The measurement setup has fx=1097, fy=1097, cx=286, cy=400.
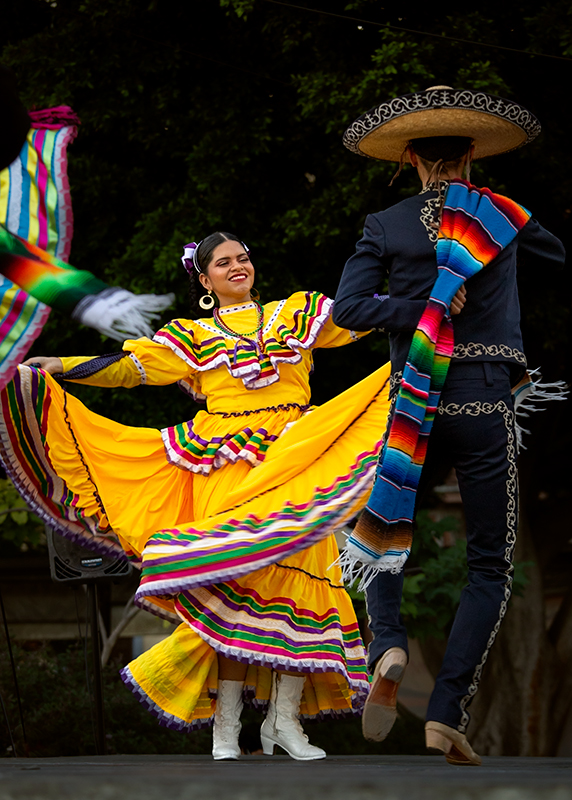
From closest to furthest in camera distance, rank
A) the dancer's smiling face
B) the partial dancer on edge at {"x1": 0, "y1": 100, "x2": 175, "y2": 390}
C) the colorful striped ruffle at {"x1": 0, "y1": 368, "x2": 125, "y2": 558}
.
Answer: the partial dancer on edge at {"x1": 0, "y1": 100, "x2": 175, "y2": 390} < the colorful striped ruffle at {"x1": 0, "y1": 368, "x2": 125, "y2": 558} < the dancer's smiling face

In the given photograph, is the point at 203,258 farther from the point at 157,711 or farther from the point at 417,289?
the point at 157,711

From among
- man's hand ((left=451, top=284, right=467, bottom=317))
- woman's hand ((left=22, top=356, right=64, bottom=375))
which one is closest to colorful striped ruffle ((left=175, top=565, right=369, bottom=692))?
woman's hand ((left=22, top=356, right=64, bottom=375))

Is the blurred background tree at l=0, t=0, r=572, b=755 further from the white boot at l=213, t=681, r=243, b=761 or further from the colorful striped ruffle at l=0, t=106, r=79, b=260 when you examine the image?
the colorful striped ruffle at l=0, t=106, r=79, b=260

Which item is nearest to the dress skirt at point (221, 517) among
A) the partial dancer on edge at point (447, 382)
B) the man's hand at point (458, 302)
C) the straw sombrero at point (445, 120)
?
the partial dancer on edge at point (447, 382)

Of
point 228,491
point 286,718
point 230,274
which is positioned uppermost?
point 230,274

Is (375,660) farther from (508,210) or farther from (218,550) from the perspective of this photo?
(508,210)

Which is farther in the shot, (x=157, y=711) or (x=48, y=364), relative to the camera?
(x=48, y=364)

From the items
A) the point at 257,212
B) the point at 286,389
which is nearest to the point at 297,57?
the point at 257,212

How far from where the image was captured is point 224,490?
4.26 meters

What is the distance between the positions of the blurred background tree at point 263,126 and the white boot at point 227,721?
2.82 meters

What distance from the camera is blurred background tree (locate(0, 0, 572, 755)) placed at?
245 inches

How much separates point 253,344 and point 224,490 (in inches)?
23.5

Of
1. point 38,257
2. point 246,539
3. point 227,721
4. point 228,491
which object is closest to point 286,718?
point 227,721

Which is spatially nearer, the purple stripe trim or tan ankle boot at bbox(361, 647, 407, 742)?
tan ankle boot at bbox(361, 647, 407, 742)
